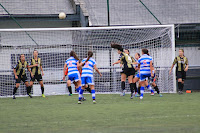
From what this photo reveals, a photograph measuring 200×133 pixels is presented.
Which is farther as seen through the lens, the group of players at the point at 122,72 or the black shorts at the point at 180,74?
the black shorts at the point at 180,74

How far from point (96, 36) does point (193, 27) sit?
6.06 meters

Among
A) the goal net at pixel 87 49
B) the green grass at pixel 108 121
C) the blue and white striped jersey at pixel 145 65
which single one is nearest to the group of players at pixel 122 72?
the blue and white striped jersey at pixel 145 65

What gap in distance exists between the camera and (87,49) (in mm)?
18516

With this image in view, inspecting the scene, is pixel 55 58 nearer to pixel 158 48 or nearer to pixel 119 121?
pixel 158 48

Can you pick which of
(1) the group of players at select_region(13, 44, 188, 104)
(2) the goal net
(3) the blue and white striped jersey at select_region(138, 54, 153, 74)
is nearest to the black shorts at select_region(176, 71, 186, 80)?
(1) the group of players at select_region(13, 44, 188, 104)

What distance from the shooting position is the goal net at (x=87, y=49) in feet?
59.1

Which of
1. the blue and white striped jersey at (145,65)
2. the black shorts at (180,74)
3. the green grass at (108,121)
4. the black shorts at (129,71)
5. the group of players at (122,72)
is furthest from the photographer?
the black shorts at (180,74)

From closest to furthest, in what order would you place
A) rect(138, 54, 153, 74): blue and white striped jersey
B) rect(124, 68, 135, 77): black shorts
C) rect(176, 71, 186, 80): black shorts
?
rect(138, 54, 153, 74): blue and white striped jersey → rect(124, 68, 135, 77): black shorts → rect(176, 71, 186, 80): black shorts

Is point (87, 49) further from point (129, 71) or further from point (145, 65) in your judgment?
point (145, 65)

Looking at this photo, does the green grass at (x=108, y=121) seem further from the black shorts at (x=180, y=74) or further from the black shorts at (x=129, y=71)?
the black shorts at (x=180, y=74)

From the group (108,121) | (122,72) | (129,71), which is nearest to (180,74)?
(122,72)

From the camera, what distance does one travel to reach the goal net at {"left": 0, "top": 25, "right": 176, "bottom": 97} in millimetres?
18000

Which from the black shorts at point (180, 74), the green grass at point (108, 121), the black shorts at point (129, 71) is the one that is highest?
the black shorts at point (129, 71)

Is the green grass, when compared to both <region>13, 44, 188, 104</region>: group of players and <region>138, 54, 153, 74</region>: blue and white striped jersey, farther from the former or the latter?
<region>138, 54, 153, 74</region>: blue and white striped jersey
